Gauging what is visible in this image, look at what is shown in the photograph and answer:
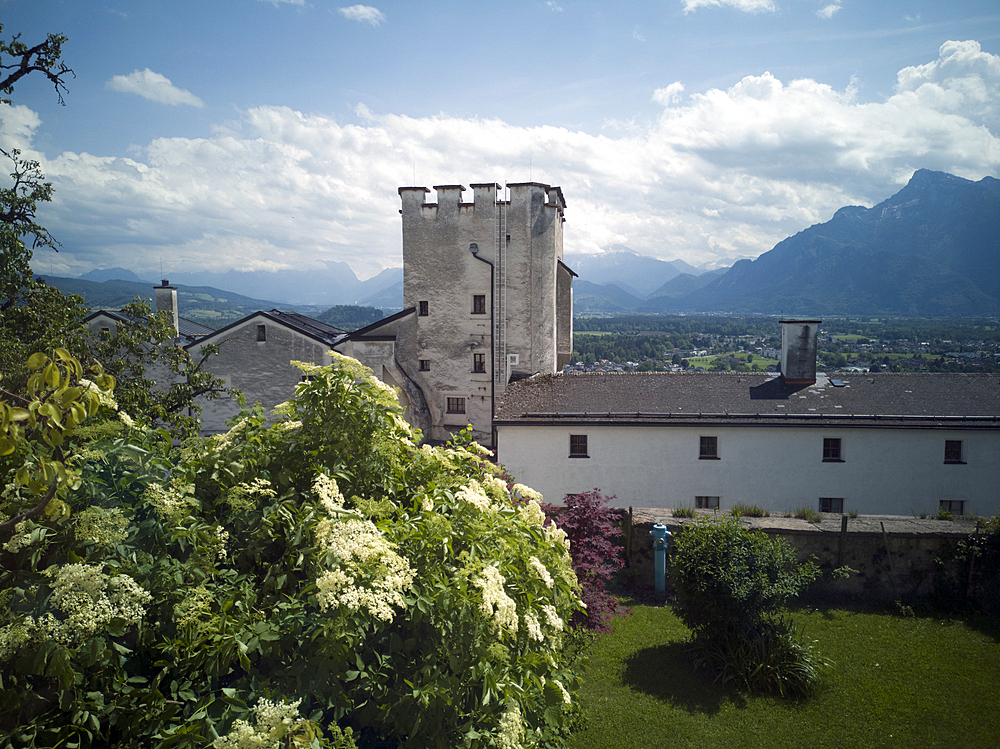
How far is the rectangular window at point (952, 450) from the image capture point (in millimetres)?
22938

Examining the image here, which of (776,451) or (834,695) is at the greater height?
(776,451)

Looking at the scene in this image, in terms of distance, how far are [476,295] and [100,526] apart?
3306 centimetres

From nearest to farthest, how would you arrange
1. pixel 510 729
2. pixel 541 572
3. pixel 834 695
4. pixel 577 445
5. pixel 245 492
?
pixel 510 729, pixel 245 492, pixel 541 572, pixel 834 695, pixel 577 445

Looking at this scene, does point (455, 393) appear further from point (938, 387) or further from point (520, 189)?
point (938, 387)

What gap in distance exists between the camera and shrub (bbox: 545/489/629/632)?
39.4ft

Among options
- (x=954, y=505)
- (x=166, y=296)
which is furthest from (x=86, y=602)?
(x=166, y=296)

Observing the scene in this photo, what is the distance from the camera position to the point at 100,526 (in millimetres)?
4148

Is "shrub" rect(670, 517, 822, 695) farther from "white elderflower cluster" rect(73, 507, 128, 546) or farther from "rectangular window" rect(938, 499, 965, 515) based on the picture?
"rectangular window" rect(938, 499, 965, 515)

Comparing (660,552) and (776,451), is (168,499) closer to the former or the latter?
(660,552)

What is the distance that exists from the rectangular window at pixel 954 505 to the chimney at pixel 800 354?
675 cm

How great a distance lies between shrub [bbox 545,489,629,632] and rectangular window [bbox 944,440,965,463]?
699 inches

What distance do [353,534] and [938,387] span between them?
28.9 m

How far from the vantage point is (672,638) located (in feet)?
39.6

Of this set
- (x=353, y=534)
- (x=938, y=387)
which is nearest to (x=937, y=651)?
(x=353, y=534)
